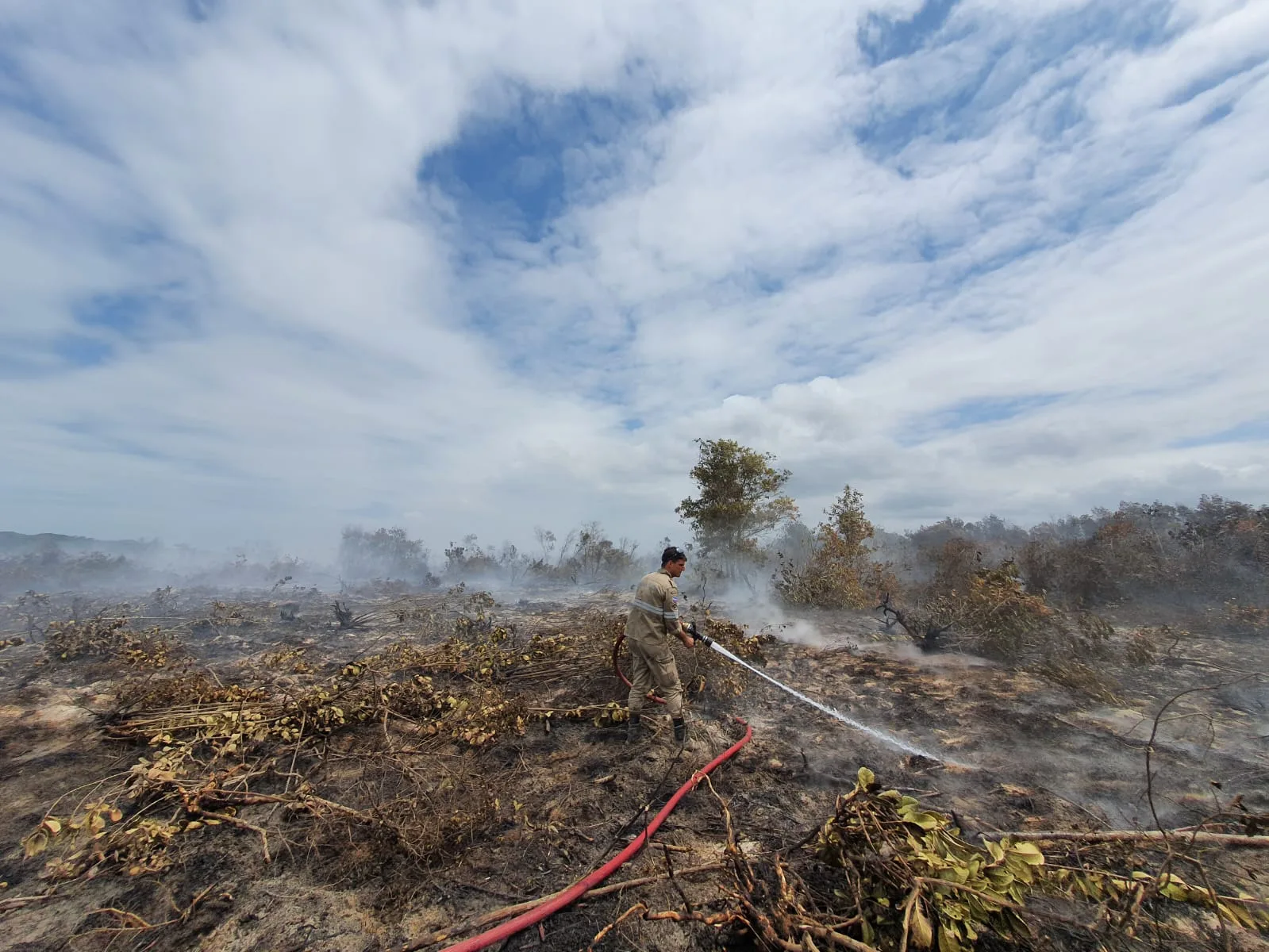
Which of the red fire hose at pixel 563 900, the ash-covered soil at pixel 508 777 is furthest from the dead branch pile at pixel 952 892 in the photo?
the red fire hose at pixel 563 900

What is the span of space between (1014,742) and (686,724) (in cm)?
336

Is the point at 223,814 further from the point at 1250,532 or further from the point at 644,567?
the point at 644,567

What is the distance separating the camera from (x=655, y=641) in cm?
558

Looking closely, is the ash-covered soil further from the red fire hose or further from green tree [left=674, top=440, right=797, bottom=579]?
green tree [left=674, top=440, right=797, bottom=579]

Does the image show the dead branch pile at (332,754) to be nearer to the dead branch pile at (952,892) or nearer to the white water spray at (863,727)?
the white water spray at (863,727)

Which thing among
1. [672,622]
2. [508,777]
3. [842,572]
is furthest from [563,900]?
[842,572]

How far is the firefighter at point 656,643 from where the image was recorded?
5.52 m

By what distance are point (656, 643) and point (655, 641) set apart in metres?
0.03

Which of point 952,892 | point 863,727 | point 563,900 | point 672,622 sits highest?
point 672,622

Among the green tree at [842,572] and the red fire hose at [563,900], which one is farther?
the green tree at [842,572]

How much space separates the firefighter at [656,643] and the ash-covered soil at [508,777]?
0.40 metres

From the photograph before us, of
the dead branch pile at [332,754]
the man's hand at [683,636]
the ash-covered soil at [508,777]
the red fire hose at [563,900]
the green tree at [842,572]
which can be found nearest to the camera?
the red fire hose at [563,900]

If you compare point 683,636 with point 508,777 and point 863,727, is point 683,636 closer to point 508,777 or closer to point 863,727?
point 508,777

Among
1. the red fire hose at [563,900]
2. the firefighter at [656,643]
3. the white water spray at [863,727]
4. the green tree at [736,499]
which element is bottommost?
the red fire hose at [563,900]
